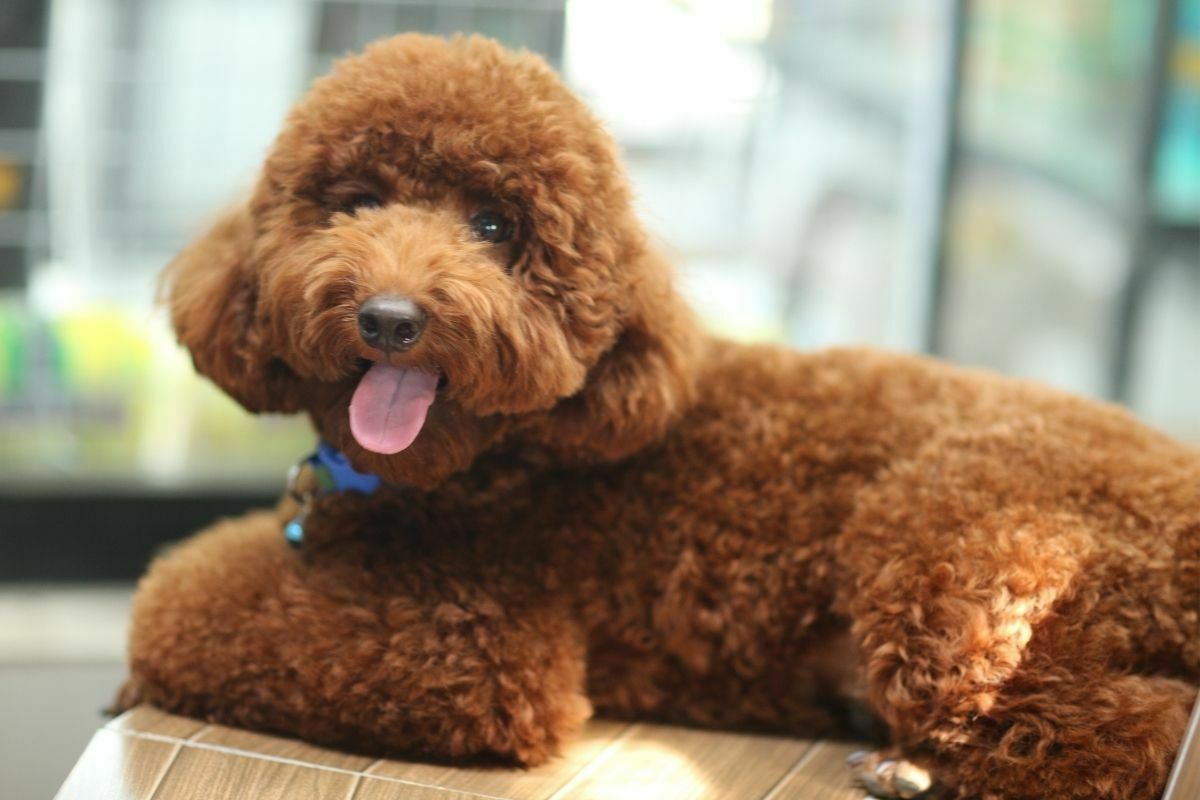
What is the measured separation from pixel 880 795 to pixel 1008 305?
1.64 metres

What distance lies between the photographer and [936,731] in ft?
3.92

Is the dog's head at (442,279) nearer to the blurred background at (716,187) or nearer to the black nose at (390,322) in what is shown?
the black nose at (390,322)

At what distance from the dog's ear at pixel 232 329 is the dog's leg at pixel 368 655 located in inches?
7.4

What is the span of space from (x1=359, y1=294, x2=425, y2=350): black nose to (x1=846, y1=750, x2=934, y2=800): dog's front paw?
0.63 m

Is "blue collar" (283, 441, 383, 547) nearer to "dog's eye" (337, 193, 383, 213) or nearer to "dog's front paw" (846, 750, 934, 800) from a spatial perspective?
"dog's eye" (337, 193, 383, 213)

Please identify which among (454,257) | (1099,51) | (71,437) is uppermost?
(1099,51)

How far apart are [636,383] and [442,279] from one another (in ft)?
0.81

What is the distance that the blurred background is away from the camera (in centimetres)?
240

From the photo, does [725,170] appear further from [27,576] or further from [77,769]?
[77,769]

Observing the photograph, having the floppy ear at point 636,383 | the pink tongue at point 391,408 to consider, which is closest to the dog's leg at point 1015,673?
the floppy ear at point 636,383

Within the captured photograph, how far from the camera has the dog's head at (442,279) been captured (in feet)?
3.68

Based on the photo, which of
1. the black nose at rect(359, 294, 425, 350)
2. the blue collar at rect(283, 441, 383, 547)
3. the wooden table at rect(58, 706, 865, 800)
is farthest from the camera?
the blue collar at rect(283, 441, 383, 547)

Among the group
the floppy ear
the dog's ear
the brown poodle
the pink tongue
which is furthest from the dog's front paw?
the dog's ear

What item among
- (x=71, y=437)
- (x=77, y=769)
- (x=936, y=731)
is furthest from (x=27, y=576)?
(x=936, y=731)
